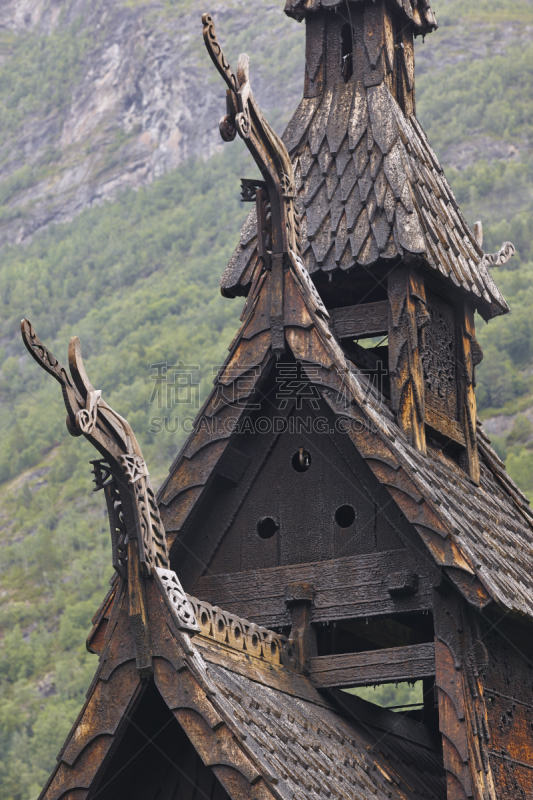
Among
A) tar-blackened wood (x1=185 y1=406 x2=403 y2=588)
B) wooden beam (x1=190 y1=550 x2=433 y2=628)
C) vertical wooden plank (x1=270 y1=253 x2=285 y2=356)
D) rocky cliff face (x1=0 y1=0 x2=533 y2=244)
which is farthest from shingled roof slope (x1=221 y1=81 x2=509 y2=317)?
rocky cliff face (x1=0 y1=0 x2=533 y2=244)

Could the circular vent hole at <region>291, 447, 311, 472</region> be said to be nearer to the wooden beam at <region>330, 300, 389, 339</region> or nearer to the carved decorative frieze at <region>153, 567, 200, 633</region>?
the wooden beam at <region>330, 300, 389, 339</region>

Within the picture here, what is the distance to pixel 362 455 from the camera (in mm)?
13078

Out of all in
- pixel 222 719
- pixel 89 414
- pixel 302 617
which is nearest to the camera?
pixel 222 719

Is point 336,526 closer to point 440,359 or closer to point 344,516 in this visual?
point 344,516

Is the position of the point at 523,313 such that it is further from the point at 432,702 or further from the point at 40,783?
the point at 432,702

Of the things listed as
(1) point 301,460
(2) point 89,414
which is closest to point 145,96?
(1) point 301,460

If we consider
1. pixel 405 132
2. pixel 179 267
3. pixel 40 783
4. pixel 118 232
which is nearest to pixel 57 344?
pixel 179 267

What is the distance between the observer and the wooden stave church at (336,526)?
35.7 feet

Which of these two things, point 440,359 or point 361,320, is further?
point 440,359

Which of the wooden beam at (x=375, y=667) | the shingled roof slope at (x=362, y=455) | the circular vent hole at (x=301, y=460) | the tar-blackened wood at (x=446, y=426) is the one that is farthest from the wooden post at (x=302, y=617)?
the tar-blackened wood at (x=446, y=426)

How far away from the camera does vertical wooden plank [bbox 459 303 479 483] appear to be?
650 inches

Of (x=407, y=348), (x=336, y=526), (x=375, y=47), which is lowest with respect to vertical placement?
(x=336, y=526)

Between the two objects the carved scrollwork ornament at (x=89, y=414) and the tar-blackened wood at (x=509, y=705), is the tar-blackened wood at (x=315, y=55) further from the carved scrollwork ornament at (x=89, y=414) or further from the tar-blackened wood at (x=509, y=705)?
the carved scrollwork ornament at (x=89, y=414)

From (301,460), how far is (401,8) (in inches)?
254
